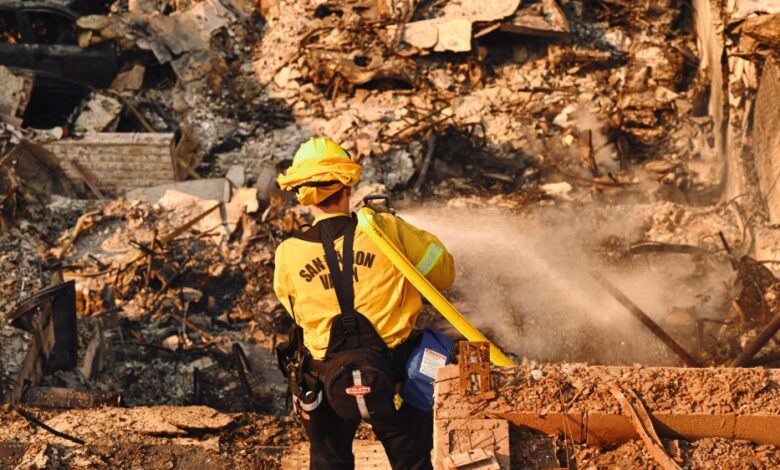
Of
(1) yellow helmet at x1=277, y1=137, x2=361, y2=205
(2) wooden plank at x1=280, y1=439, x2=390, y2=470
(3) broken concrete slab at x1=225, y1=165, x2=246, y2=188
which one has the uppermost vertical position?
(3) broken concrete slab at x1=225, y1=165, x2=246, y2=188

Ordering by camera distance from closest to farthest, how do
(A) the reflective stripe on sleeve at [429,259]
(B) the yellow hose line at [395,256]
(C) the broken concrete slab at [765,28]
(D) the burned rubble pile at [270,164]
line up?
(B) the yellow hose line at [395,256], (A) the reflective stripe on sleeve at [429,259], (D) the burned rubble pile at [270,164], (C) the broken concrete slab at [765,28]

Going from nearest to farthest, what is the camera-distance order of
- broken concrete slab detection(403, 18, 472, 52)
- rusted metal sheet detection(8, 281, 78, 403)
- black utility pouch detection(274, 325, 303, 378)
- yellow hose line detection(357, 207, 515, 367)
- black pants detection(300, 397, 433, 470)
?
yellow hose line detection(357, 207, 515, 367), black pants detection(300, 397, 433, 470), black utility pouch detection(274, 325, 303, 378), rusted metal sheet detection(8, 281, 78, 403), broken concrete slab detection(403, 18, 472, 52)

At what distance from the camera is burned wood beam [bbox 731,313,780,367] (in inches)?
239

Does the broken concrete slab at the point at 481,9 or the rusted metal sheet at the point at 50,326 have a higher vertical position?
the broken concrete slab at the point at 481,9

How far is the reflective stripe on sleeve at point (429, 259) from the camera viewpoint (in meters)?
4.23

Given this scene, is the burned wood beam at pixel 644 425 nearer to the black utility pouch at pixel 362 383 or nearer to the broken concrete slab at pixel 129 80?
the black utility pouch at pixel 362 383

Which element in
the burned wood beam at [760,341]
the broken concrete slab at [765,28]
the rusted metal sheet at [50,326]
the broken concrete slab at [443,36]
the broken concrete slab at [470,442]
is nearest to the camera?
the broken concrete slab at [470,442]

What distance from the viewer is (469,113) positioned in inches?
447

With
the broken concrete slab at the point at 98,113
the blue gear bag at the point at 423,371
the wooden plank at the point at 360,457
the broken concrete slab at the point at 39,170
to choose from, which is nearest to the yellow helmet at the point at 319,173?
the blue gear bag at the point at 423,371

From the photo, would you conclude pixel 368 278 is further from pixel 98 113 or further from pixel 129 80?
pixel 129 80

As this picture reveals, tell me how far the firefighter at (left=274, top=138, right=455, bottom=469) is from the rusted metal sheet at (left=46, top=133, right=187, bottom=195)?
6397 millimetres

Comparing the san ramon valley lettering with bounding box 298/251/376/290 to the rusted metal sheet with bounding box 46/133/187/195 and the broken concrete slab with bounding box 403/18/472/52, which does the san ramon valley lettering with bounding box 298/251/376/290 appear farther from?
the broken concrete slab with bounding box 403/18/472/52

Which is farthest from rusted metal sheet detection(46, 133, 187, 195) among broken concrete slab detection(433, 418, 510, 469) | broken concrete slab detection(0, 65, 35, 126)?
broken concrete slab detection(433, 418, 510, 469)

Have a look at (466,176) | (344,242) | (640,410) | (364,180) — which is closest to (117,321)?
(364,180)
